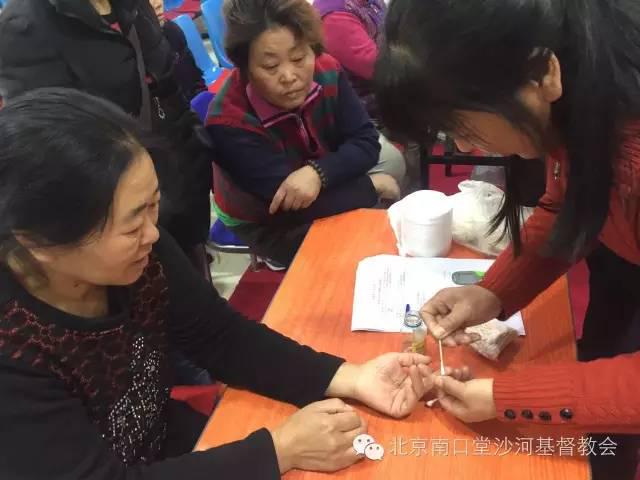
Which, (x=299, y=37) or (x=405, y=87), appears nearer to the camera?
(x=405, y=87)

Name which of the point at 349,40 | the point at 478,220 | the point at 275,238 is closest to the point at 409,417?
the point at 478,220

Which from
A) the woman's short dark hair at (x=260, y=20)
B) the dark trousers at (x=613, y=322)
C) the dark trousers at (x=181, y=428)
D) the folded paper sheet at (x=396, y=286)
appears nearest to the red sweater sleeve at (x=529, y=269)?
the folded paper sheet at (x=396, y=286)

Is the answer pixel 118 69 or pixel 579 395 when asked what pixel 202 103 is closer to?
pixel 118 69

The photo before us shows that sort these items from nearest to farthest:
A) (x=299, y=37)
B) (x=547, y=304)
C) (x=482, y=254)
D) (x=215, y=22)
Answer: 1. (x=547, y=304)
2. (x=482, y=254)
3. (x=299, y=37)
4. (x=215, y=22)

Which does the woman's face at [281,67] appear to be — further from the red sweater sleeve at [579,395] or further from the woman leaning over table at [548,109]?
the red sweater sleeve at [579,395]

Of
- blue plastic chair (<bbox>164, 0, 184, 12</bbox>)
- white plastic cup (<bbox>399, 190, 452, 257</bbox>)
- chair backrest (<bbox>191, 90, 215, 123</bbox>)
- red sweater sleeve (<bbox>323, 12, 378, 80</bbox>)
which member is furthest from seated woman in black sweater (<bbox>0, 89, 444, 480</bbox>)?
blue plastic chair (<bbox>164, 0, 184, 12</bbox>)

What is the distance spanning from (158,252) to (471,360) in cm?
55

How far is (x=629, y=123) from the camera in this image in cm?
76

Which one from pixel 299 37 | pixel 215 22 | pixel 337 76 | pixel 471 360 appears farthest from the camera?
pixel 215 22

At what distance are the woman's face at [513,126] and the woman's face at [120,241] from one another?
0.41 m

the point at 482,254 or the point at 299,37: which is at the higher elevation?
the point at 299,37

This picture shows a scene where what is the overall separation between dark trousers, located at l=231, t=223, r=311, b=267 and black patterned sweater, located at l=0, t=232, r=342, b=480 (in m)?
0.67

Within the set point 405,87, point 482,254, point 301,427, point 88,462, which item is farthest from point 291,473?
point 482,254

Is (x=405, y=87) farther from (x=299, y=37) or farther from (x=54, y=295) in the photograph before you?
(x=299, y=37)
